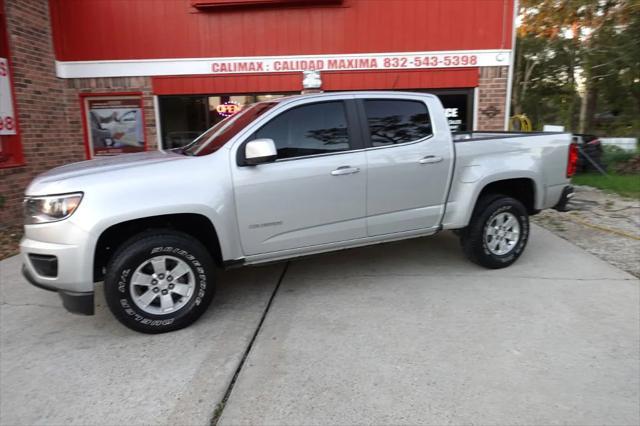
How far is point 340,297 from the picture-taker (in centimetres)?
432

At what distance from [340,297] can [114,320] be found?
2003 mm

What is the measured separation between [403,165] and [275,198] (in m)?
1.31

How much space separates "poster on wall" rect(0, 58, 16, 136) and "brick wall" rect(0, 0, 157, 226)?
6.0 inches

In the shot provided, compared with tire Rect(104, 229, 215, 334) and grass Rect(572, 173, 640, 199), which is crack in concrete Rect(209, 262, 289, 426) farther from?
grass Rect(572, 173, 640, 199)

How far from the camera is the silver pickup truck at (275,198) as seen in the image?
344 centimetres

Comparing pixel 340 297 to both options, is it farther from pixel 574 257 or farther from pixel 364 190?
pixel 574 257

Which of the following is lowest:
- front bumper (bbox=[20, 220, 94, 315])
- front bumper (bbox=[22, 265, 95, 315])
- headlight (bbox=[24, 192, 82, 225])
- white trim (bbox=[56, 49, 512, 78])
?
front bumper (bbox=[22, 265, 95, 315])

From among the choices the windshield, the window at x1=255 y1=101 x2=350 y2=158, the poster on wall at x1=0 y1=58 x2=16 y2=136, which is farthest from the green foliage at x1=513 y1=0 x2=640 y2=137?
the poster on wall at x1=0 y1=58 x2=16 y2=136

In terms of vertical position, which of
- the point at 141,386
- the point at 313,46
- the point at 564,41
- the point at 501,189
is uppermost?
the point at 564,41

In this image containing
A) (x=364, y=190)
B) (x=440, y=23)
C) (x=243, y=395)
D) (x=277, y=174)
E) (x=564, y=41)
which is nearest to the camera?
(x=243, y=395)

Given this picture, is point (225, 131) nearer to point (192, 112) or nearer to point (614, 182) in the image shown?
point (192, 112)

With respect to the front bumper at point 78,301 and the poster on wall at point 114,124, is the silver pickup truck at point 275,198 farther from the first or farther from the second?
the poster on wall at point 114,124

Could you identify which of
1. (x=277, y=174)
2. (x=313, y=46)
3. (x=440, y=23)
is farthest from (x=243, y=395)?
(x=440, y=23)

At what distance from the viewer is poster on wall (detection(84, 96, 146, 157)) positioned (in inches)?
363
